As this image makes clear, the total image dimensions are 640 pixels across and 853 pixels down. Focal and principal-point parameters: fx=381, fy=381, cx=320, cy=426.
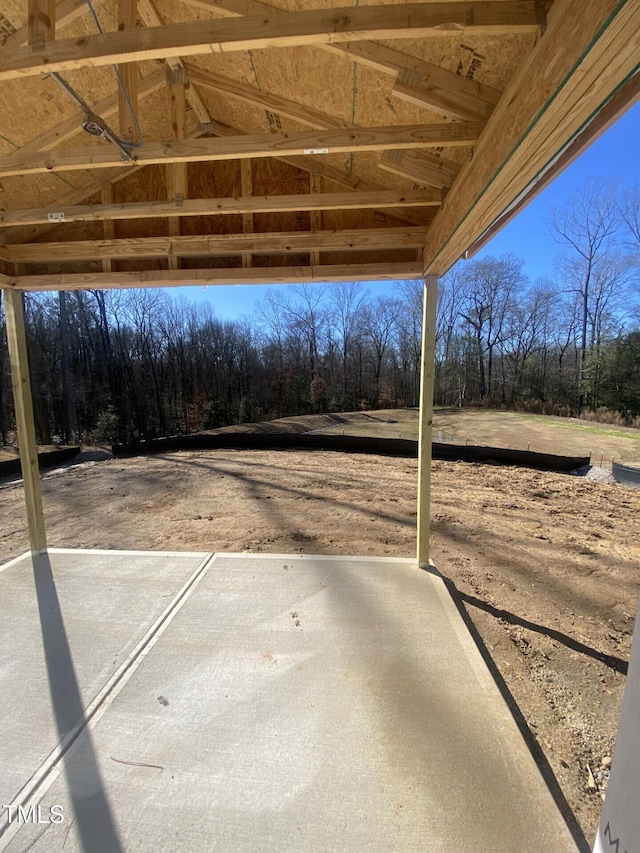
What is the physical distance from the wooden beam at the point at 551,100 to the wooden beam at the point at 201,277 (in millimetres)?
1349

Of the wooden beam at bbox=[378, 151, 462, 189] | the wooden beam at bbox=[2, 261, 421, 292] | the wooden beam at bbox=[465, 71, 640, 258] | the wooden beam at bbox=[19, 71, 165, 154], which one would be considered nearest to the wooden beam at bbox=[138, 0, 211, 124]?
the wooden beam at bbox=[19, 71, 165, 154]

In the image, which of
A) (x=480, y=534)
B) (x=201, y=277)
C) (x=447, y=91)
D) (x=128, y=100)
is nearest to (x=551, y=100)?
(x=447, y=91)

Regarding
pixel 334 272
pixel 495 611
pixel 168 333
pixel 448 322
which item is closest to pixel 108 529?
pixel 334 272

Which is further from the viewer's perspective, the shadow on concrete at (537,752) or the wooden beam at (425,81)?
the wooden beam at (425,81)

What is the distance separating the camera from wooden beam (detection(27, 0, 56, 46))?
58.7 inches

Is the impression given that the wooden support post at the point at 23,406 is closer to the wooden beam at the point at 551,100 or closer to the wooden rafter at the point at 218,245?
the wooden rafter at the point at 218,245

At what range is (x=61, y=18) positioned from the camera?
6.32ft

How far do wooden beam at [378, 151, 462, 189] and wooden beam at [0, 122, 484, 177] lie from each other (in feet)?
0.91

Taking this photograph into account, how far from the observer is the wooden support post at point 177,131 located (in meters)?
2.42

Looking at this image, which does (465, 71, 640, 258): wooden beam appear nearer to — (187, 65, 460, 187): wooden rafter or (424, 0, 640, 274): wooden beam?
(424, 0, 640, 274): wooden beam

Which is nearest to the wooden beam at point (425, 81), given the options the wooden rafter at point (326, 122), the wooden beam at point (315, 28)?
the wooden beam at point (315, 28)

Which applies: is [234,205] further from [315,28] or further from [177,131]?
[315,28]

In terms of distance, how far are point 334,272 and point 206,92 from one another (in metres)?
1.51

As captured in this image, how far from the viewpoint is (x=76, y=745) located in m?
1.69
